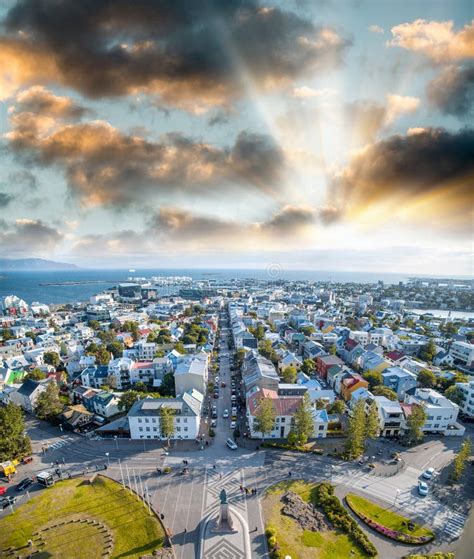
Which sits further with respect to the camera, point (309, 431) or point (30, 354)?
point (30, 354)

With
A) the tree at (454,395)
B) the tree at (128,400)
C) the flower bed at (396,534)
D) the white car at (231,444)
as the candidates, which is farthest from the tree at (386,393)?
the tree at (128,400)

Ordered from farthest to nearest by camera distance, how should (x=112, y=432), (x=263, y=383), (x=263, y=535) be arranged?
(x=263, y=383) < (x=112, y=432) < (x=263, y=535)

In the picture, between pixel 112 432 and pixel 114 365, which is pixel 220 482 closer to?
pixel 112 432

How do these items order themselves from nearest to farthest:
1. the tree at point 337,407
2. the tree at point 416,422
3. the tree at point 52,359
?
the tree at point 416,422 < the tree at point 337,407 < the tree at point 52,359

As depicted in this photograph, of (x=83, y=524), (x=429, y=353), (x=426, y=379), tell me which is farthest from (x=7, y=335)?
(x=429, y=353)

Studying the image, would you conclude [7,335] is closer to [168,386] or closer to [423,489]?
[168,386]

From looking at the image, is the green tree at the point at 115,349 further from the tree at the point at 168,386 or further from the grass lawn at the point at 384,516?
the grass lawn at the point at 384,516

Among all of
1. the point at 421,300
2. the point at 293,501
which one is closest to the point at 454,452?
the point at 293,501

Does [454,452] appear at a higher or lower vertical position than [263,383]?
lower
